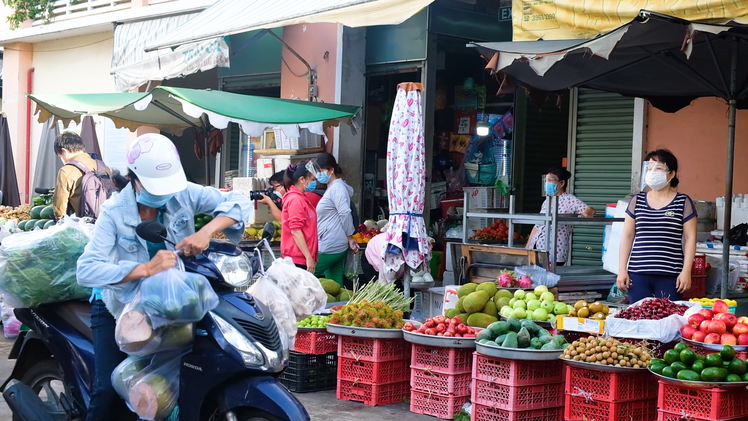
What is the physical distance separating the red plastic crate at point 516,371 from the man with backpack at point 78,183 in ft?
12.7

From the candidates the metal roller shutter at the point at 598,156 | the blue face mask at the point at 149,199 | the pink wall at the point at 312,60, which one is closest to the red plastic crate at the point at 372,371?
the blue face mask at the point at 149,199

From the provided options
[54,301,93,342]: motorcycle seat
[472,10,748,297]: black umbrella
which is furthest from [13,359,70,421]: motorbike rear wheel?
[472,10,748,297]: black umbrella

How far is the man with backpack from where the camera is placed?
26.8 ft

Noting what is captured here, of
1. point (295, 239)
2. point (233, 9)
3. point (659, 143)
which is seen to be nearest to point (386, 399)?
point (295, 239)

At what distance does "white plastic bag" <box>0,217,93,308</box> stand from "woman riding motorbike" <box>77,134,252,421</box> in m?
0.44

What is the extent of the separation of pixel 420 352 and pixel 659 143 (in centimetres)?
471

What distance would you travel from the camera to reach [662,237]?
680 cm

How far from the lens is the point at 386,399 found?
23.4ft

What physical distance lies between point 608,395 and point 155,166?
328 centimetres

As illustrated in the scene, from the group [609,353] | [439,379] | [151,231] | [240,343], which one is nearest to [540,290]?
[439,379]

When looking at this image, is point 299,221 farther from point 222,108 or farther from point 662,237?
point 662,237

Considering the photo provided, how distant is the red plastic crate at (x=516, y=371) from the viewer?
20.1 feet

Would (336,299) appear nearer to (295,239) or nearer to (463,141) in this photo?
(295,239)

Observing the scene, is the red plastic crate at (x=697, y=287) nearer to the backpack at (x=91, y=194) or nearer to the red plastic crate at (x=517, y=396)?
the red plastic crate at (x=517, y=396)
